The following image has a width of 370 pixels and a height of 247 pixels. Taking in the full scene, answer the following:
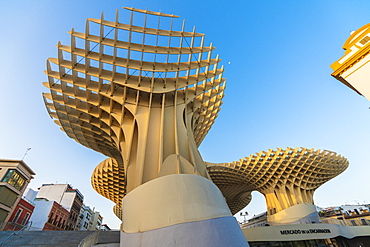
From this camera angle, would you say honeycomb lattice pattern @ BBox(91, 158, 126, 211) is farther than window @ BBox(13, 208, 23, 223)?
Yes

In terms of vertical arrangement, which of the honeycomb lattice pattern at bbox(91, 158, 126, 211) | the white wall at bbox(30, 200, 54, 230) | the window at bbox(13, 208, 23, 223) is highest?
the honeycomb lattice pattern at bbox(91, 158, 126, 211)

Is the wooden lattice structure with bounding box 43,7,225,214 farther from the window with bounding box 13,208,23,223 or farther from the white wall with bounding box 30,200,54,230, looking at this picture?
the white wall with bounding box 30,200,54,230

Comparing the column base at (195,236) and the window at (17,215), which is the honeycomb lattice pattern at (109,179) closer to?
the window at (17,215)

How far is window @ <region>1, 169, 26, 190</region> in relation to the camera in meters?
24.3

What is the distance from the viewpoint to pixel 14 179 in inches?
991

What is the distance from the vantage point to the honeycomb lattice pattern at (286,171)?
32.4 meters

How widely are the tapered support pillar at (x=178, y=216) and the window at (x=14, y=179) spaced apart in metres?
24.4

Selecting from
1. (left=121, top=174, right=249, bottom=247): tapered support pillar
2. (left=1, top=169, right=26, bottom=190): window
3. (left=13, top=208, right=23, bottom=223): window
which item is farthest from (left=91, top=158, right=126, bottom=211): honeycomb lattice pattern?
(left=121, top=174, right=249, bottom=247): tapered support pillar

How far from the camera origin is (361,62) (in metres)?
10.1

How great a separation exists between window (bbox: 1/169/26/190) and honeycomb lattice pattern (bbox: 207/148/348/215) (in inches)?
1168

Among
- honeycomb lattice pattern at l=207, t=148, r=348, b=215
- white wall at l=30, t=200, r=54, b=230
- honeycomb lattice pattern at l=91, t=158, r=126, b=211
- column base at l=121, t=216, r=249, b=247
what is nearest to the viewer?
column base at l=121, t=216, r=249, b=247

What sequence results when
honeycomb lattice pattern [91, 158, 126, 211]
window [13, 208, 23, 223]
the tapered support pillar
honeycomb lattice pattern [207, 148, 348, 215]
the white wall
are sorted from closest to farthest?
the tapered support pillar → window [13, 208, 23, 223] → honeycomb lattice pattern [207, 148, 348, 215] → honeycomb lattice pattern [91, 158, 126, 211] → the white wall

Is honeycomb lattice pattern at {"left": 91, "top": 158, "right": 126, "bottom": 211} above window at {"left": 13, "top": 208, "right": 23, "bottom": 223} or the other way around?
above

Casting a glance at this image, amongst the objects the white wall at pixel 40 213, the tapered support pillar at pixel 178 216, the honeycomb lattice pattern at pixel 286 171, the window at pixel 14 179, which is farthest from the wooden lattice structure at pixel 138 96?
the white wall at pixel 40 213
